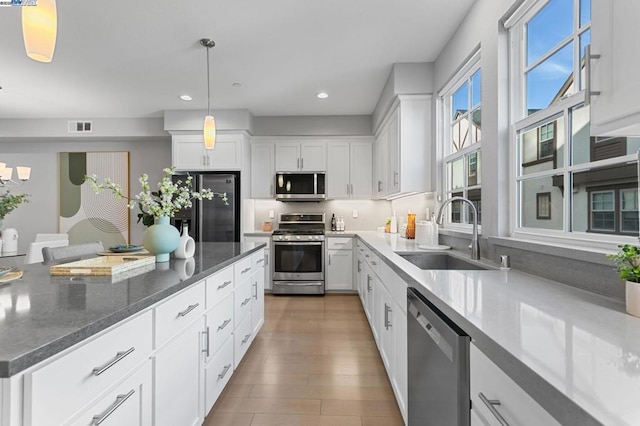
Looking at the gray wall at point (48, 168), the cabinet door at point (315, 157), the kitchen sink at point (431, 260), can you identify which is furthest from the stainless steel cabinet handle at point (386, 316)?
the gray wall at point (48, 168)

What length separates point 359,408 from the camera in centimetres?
203

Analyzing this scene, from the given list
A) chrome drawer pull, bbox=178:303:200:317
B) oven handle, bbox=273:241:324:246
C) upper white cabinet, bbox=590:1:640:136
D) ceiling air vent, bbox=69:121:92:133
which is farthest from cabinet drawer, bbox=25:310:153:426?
ceiling air vent, bbox=69:121:92:133

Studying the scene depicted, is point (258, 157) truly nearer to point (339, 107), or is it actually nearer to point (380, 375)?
point (339, 107)

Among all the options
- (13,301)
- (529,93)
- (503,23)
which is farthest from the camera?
(503,23)

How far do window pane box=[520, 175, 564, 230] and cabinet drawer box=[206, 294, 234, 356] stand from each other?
73.3 inches

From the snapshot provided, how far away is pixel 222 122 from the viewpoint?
15.5 ft

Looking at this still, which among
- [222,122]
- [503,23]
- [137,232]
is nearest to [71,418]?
[503,23]

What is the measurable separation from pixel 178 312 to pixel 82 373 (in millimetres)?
570

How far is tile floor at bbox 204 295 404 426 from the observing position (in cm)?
195

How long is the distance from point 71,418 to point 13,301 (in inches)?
19.6

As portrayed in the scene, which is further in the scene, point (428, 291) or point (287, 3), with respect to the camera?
point (287, 3)

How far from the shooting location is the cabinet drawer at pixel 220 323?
73.4 inches

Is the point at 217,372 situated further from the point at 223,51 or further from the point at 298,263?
the point at 298,263

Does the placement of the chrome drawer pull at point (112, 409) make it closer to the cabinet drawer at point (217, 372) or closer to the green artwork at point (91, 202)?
the cabinet drawer at point (217, 372)
